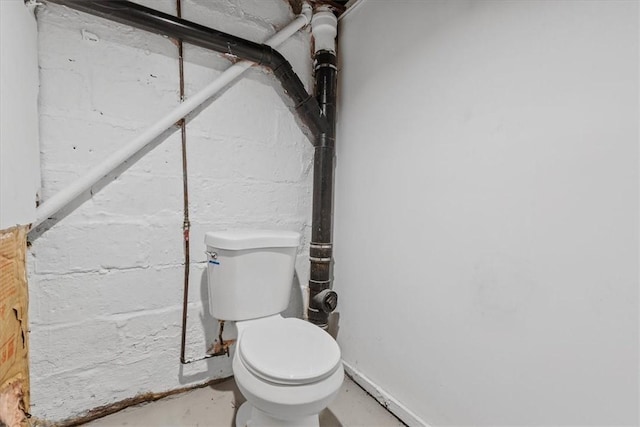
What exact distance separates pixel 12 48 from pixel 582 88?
1.61 meters

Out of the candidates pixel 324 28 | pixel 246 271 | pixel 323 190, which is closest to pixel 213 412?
pixel 246 271

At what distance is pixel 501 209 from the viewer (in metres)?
1.00

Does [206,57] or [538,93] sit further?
[206,57]

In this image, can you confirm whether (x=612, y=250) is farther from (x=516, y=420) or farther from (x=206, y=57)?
(x=206, y=57)

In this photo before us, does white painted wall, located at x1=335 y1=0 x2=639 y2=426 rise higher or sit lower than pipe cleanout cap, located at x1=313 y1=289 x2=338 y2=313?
higher

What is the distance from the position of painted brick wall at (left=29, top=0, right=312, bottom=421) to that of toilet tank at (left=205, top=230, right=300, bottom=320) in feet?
0.67

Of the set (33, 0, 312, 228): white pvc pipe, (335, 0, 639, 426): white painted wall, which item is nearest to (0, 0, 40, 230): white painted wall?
(33, 0, 312, 228): white pvc pipe

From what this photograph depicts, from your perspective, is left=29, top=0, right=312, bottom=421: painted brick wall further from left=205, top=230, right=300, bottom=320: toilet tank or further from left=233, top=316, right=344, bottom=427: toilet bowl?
left=233, top=316, right=344, bottom=427: toilet bowl

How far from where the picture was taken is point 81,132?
1.21 metres

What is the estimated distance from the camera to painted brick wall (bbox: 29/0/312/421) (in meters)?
1.18

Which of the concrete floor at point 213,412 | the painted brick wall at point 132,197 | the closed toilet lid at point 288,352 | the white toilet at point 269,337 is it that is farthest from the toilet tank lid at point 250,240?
the concrete floor at point 213,412

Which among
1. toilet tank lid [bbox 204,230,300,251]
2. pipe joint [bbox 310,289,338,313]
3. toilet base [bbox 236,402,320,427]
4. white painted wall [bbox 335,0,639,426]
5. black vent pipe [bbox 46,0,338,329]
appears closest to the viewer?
white painted wall [bbox 335,0,639,426]

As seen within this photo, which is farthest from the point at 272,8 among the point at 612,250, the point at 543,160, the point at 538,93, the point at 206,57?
the point at 612,250

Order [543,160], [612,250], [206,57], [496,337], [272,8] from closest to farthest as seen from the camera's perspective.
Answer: [612,250]
[543,160]
[496,337]
[206,57]
[272,8]
